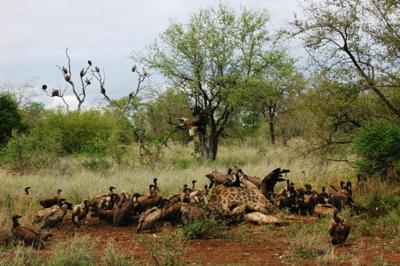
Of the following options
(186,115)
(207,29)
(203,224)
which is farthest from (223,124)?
(203,224)

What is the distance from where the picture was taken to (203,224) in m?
8.95

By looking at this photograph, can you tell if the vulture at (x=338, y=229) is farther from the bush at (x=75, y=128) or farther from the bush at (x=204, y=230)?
the bush at (x=75, y=128)

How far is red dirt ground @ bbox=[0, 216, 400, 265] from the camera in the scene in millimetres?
7199

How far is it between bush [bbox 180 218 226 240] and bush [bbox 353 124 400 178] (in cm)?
524

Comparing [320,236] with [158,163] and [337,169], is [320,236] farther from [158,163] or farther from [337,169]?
[158,163]

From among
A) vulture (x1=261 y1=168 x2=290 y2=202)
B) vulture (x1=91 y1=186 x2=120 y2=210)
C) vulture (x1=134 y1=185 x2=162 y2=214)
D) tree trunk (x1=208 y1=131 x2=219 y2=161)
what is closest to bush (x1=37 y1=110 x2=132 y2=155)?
tree trunk (x1=208 y1=131 x2=219 y2=161)

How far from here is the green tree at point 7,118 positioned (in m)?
29.2

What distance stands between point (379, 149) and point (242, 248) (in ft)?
19.2

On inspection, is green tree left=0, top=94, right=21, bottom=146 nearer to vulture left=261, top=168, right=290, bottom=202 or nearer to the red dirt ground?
vulture left=261, top=168, right=290, bottom=202

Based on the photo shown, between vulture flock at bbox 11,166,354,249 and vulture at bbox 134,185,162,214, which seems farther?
vulture at bbox 134,185,162,214

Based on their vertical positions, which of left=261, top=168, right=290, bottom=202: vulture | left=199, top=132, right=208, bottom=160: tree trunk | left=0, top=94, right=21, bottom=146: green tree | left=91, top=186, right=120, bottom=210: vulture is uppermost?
left=0, top=94, right=21, bottom=146: green tree

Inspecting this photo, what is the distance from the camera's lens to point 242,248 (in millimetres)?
8172

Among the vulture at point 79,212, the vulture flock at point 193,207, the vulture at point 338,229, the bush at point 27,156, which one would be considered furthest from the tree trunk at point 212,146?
the vulture at point 338,229

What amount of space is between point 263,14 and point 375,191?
14527 mm
